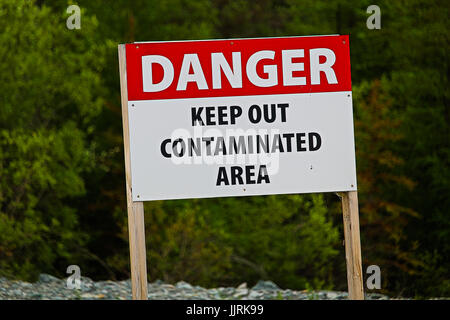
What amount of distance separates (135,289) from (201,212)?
991 centimetres

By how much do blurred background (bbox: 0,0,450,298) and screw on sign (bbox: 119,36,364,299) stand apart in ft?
25.2

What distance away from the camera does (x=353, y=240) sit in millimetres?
5457

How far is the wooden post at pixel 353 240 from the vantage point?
5422 mm

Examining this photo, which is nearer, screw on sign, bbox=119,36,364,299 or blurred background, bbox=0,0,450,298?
screw on sign, bbox=119,36,364,299

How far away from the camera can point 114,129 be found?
17469mm

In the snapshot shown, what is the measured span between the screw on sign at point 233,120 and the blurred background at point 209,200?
302 inches

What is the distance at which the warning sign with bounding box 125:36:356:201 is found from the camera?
5.29m

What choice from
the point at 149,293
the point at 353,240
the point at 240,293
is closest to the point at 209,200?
the point at 240,293

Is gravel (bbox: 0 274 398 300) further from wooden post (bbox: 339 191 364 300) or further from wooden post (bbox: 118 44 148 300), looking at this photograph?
wooden post (bbox: 118 44 148 300)

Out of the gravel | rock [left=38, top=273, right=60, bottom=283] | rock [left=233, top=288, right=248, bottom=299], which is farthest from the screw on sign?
rock [left=38, top=273, right=60, bottom=283]

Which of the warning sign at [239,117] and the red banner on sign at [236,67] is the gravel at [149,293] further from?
the red banner on sign at [236,67]

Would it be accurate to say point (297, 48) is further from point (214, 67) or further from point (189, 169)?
point (189, 169)

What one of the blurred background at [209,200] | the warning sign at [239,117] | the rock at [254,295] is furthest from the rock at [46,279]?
the warning sign at [239,117]

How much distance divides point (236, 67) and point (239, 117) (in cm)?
32
